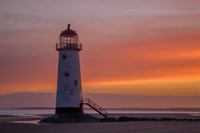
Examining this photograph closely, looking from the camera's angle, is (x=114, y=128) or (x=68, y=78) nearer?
(x=114, y=128)

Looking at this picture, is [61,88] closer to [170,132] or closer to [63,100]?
[63,100]

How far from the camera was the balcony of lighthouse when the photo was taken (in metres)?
43.1

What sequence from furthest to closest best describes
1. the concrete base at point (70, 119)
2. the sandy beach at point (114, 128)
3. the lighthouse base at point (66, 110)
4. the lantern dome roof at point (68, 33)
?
the lantern dome roof at point (68, 33) < the lighthouse base at point (66, 110) < the concrete base at point (70, 119) < the sandy beach at point (114, 128)

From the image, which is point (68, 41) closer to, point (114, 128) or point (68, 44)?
point (68, 44)

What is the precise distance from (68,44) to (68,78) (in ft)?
11.5

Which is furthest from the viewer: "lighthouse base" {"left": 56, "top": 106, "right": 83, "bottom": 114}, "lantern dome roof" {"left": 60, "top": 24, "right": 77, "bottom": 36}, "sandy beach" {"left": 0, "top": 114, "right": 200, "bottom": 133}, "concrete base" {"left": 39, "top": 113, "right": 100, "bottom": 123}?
"lantern dome roof" {"left": 60, "top": 24, "right": 77, "bottom": 36}

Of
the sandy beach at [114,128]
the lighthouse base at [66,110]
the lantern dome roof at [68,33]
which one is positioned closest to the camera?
the sandy beach at [114,128]

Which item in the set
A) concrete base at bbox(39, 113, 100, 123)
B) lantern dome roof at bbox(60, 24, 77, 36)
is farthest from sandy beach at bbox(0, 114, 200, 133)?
lantern dome roof at bbox(60, 24, 77, 36)

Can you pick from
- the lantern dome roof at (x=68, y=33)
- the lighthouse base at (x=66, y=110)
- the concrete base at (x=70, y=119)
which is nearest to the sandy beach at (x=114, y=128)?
the concrete base at (x=70, y=119)

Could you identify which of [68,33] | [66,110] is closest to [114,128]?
[66,110]

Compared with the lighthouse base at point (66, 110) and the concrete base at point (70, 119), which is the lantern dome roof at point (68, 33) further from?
the concrete base at point (70, 119)

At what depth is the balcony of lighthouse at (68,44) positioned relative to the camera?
43.1 metres

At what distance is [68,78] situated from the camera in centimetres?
4303

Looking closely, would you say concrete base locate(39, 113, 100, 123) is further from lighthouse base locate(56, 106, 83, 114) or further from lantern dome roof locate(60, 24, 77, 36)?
lantern dome roof locate(60, 24, 77, 36)
